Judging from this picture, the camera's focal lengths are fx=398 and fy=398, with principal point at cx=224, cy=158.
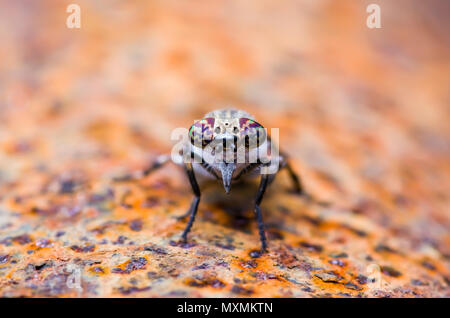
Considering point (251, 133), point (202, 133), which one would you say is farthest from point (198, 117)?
point (251, 133)

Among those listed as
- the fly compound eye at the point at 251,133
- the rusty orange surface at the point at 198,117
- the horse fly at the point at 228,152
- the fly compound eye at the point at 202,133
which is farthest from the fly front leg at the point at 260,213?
the fly compound eye at the point at 202,133

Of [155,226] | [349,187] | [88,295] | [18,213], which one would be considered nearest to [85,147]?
[18,213]

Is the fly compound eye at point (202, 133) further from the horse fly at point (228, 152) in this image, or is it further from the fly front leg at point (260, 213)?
the fly front leg at point (260, 213)

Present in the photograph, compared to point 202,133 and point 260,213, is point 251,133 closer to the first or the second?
point 202,133

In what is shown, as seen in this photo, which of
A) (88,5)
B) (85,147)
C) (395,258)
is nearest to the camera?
(395,258)

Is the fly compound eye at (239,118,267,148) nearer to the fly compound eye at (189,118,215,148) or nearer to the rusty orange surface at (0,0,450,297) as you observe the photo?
the fly compound eye at (189,118,215,148)

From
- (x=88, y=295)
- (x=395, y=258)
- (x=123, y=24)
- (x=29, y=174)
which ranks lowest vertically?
(x=395, y=258)

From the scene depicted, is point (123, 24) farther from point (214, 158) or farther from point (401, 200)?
point (401, 200)
